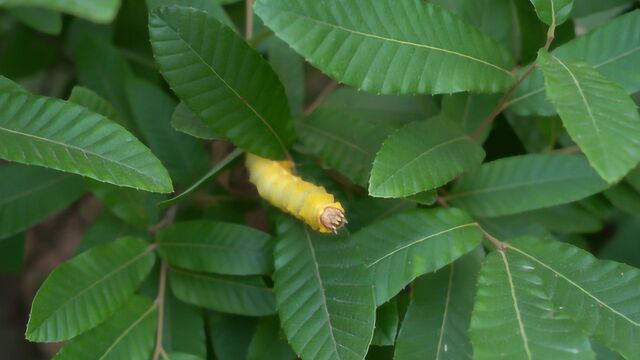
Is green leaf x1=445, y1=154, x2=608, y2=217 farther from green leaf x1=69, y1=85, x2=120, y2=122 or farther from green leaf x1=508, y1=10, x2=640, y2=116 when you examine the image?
green leaf x1=69, y1=85, x2=120, y2=122

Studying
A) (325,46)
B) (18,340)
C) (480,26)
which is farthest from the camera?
(18,340)

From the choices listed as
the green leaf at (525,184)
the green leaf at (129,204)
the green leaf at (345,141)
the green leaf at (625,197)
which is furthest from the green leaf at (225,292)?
the green leaf at (625,197)

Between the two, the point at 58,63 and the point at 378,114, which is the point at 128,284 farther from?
the point at 58,63

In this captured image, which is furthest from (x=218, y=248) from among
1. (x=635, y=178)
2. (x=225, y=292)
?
(x=635, y=178)

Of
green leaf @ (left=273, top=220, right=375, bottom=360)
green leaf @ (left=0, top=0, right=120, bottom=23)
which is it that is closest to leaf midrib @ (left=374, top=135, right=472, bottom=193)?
green leaf @ (left=273, top=220, right=375, bottom=360)

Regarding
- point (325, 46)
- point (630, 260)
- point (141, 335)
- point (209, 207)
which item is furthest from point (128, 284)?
point (630, 260)

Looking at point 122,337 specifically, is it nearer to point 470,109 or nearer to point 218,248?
point 218,248
